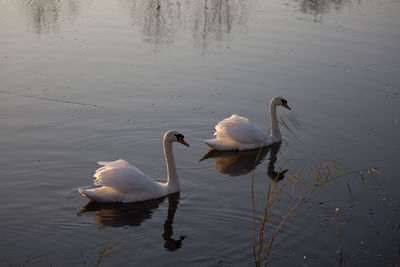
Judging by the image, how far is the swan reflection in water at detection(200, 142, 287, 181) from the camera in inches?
392

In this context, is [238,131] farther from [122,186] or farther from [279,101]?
[122,186]

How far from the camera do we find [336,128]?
11.3 m

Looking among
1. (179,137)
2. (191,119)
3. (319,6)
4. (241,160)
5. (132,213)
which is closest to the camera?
(132,213)

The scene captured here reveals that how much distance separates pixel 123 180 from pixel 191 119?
128 inches

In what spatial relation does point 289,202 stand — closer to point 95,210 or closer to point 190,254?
point 190,254

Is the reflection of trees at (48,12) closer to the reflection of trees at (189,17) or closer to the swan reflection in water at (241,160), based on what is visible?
the reflection of trees at (189,17)

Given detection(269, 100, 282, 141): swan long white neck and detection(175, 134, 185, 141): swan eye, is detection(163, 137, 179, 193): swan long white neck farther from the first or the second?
detection(269, 100, 282, 141): swan long white neck

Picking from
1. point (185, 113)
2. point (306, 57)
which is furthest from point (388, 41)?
point (185, 113)

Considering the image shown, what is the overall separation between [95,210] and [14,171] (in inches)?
62.5

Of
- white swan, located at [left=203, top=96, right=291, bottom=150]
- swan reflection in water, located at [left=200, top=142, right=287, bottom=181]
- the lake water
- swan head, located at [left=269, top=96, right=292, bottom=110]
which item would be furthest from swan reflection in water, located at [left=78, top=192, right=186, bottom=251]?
swan head, located at [left=269, top=96, right=292, bottom=110]

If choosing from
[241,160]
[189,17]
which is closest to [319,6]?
[189,17]

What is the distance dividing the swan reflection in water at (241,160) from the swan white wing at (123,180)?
5.62 feet

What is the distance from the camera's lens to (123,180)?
8.44m

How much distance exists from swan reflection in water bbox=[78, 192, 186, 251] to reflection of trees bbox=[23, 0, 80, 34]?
9024mm
